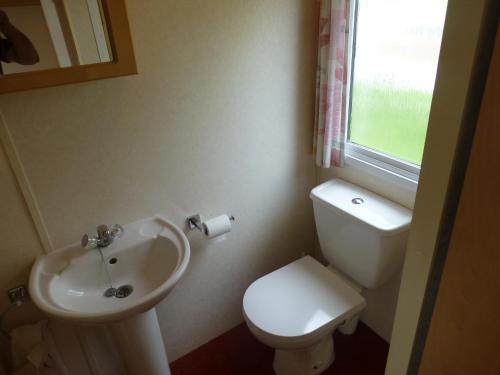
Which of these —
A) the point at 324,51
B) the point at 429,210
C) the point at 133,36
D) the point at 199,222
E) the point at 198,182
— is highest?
the point at 133,36

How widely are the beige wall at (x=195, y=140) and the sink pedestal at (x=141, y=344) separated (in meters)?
0.25

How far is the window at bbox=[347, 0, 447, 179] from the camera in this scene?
128cm

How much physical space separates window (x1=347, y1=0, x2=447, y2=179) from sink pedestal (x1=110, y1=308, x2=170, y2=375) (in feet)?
3.88

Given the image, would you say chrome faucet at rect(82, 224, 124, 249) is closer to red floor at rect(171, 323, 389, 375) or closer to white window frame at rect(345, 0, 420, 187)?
red floor at rect(171, 323, 389, 375)

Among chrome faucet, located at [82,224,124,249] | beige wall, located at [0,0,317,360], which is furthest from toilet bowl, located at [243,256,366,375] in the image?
chrome faucet, located at [82,224,124,249]

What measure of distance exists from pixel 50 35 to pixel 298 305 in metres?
1.34

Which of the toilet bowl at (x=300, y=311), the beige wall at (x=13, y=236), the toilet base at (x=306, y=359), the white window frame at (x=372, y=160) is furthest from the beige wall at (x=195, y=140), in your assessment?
the toilet base at (x=306, y=359)

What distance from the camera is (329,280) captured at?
1.62 metres

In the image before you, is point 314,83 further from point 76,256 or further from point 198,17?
point 76,256

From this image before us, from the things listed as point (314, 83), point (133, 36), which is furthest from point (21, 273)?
point (314, 83)

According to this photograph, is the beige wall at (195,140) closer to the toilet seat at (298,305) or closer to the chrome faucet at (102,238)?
the chrome faucet at (102,238)

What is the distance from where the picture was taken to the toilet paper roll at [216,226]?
60.0 inches

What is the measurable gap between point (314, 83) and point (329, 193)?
54cm

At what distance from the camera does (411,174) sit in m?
1.44
